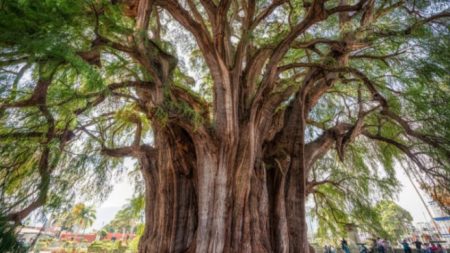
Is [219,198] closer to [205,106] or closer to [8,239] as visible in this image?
[205,106]

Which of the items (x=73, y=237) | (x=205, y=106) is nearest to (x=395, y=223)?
(x=205, y=106)

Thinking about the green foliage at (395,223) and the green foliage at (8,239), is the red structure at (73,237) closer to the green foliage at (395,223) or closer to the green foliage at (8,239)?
the green foliage at (8,239)

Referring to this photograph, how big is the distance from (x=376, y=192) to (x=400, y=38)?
12.6 ft

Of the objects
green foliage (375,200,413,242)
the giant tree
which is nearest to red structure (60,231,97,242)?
the giant tree

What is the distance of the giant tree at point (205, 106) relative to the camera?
7.32ft

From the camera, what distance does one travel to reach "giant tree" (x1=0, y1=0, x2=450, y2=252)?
7.32 ft

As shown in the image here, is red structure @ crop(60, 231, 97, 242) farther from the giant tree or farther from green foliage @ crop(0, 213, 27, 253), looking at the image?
green foliage @ crop(0, 213, 27, 253)

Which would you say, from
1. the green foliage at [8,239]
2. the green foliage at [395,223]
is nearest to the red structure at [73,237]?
the green foliage at [8,239]

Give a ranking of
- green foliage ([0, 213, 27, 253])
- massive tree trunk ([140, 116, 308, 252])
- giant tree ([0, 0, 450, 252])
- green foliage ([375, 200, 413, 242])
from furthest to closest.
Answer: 1. green foliage ([375, 200, 413, 242])
2. massive tree trunk ([140, 116, 308, 252])
3. giant tree ([0, 0, 450, 252])
4. green foliage ([0, 213, 27, 253])

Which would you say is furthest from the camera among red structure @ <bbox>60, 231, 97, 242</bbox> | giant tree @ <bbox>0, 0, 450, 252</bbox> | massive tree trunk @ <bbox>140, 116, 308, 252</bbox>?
red structure @ <bbox>60, 231, 97, 242</bbox>

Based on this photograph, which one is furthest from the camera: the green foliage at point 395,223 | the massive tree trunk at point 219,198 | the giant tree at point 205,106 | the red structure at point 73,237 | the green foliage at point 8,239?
the red structure at point 73,237

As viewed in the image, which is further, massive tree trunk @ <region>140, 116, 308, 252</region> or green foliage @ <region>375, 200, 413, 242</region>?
green foliage @ <region>375, 200, 413, 242</region>

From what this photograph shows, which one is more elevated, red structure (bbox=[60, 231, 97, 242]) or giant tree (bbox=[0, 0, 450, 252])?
giant tree (bbox=[0, 0, 450, 252])

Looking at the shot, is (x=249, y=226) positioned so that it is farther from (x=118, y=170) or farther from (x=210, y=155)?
(x=118, y=170)
